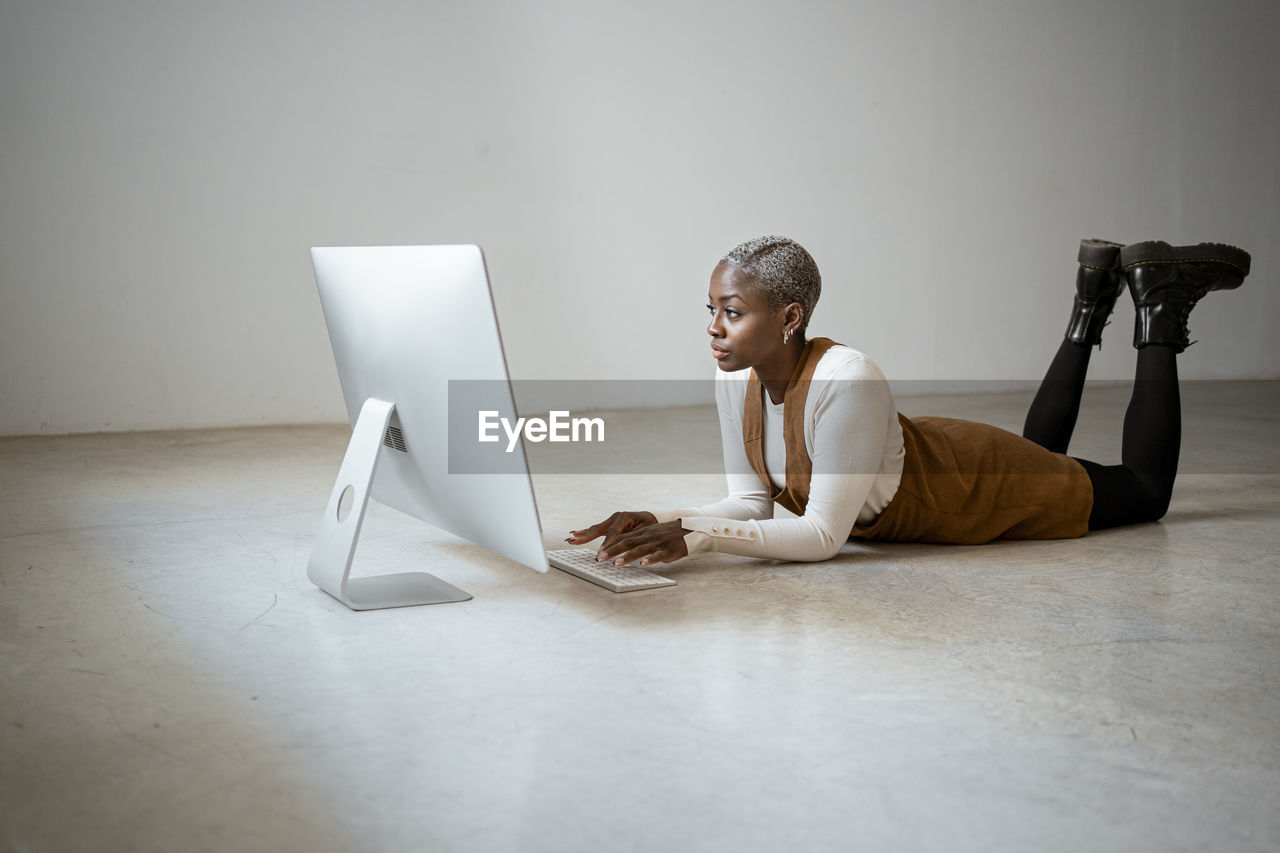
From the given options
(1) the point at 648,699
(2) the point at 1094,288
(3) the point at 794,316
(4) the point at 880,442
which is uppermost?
(3) the point at 794,316

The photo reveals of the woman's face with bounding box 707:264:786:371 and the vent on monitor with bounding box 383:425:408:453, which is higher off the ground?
the woman's face with bounding box 707:264:786:371

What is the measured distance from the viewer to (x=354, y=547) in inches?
75.1

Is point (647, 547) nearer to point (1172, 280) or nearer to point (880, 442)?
point (880, 442)

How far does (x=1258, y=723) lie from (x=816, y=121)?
178 inches

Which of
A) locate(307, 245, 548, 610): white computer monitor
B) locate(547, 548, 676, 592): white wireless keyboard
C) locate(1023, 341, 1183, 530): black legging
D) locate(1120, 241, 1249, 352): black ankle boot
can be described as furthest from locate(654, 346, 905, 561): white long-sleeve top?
locate(1120, 241, 1249, 352): black ankle boot

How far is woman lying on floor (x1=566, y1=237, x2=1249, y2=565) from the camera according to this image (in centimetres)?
212

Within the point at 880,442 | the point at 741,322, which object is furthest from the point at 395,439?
the point at 880,442

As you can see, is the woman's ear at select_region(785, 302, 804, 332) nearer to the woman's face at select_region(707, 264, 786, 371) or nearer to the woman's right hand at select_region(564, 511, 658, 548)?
the woman's face at select_region(707, 264, 786, 371)

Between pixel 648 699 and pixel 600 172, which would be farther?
pixel 600 172

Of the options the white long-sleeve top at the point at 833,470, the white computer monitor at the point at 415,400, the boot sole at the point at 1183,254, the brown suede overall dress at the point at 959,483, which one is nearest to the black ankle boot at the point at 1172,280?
the boot sole at the point at 1183,254

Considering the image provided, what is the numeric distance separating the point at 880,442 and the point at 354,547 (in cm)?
99

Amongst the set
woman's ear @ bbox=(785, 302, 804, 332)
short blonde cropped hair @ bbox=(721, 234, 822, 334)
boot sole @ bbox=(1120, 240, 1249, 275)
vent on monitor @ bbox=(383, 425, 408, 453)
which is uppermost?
short blonde cropped hair @ bbox=(721, 234, 822, 334)

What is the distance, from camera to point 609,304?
5.23 metres

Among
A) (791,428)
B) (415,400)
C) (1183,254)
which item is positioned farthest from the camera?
(1183,254)
